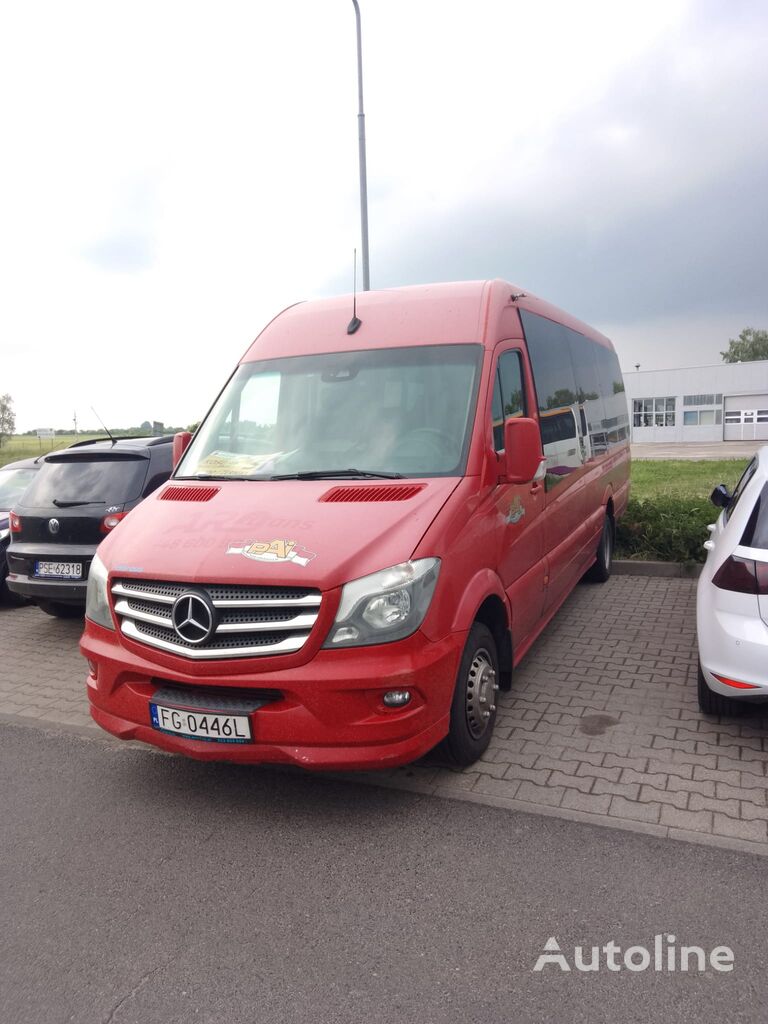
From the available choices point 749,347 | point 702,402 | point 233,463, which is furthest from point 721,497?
point 749,347

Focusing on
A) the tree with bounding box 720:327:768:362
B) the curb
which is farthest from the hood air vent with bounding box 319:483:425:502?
the tree with bounding box 720:327:768:362

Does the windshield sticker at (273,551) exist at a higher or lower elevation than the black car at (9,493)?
higher

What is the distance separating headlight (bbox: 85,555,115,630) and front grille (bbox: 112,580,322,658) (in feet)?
1.13

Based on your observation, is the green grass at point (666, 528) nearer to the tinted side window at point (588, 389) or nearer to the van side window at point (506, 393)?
the tinted side window at point (588, 389)

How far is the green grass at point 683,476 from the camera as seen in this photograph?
53.0 ft

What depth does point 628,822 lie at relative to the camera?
3.59m

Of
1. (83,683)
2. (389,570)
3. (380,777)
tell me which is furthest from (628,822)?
(83,683)

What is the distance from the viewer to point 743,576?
4141mm

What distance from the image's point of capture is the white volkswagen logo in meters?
3.59

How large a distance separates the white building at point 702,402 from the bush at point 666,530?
133 ft

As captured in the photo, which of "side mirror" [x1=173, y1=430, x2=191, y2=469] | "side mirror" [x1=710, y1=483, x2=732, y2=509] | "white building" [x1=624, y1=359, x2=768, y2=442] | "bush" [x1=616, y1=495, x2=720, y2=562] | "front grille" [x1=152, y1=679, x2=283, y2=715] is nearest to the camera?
"front grille" [x1=152, y1=679, x2=283, y2=715]

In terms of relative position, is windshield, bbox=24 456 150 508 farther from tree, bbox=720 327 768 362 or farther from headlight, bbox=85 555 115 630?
tree, bbox=720 327 768 362

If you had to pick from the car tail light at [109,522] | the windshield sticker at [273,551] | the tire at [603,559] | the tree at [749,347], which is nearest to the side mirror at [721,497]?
the tire at [603,559]

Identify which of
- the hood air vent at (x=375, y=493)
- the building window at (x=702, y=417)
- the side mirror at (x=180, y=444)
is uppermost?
the side mirror at (x=180, y=444)
